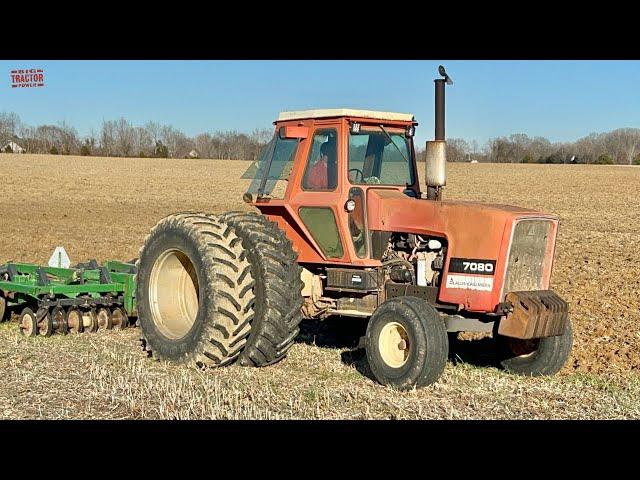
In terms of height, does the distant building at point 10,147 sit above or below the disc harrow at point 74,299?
above

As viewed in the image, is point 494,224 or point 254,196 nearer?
point 494,224

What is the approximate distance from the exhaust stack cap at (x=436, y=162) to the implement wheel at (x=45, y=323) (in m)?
4.68

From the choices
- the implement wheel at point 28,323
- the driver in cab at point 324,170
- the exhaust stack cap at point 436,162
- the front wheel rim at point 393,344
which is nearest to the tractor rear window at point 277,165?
the driver in cab at point 324,170

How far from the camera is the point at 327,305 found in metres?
8.45

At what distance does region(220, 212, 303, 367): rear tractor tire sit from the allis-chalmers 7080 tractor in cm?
1

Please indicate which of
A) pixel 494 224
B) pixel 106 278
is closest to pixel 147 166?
pixel 106 278

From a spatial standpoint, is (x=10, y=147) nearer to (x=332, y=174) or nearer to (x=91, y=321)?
(x=91, y=321)

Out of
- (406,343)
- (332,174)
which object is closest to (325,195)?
(332,174)

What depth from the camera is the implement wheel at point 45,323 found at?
949cm

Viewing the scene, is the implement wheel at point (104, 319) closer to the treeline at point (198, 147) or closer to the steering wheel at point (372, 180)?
the steering wheel at point (372, 180)

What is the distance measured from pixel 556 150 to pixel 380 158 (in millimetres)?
82696

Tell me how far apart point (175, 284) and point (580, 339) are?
15.3 ft

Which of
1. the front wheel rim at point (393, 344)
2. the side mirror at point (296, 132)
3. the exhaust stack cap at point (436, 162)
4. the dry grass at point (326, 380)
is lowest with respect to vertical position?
the dry grass at point (326, 380)
